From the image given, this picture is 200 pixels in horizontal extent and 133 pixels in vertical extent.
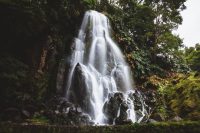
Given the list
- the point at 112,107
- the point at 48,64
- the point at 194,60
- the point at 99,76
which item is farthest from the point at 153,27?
the point at 194,60

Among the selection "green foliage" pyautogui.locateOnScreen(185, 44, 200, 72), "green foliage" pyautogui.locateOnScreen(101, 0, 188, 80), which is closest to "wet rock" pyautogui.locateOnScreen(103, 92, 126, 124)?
"green foliage" pyautogui.locateOnScreen(101, 0, 188, 80)

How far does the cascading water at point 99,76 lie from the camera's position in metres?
13.5

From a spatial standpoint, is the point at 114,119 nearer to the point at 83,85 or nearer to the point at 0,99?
the point at 83,85

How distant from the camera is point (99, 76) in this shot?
1592 cm

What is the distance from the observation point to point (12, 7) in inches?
491

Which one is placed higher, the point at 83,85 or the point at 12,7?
the point at 12,7

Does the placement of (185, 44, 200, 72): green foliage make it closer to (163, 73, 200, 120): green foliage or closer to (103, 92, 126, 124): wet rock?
(163, 73, 200, 120): green foliage

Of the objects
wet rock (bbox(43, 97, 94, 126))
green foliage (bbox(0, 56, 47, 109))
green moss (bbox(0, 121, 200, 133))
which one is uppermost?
green foliage (bbox(0, 56, 47, 109))

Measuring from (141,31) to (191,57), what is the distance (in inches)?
726

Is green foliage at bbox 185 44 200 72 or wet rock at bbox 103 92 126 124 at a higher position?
green foliage at bbox 185 44 200 72

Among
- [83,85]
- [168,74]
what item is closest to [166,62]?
[168,74]

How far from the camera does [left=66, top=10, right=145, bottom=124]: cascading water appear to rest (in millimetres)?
13523

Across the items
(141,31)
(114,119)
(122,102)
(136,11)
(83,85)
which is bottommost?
(114,119)

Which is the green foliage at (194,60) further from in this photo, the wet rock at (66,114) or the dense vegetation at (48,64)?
the wet rock at (66,114)
